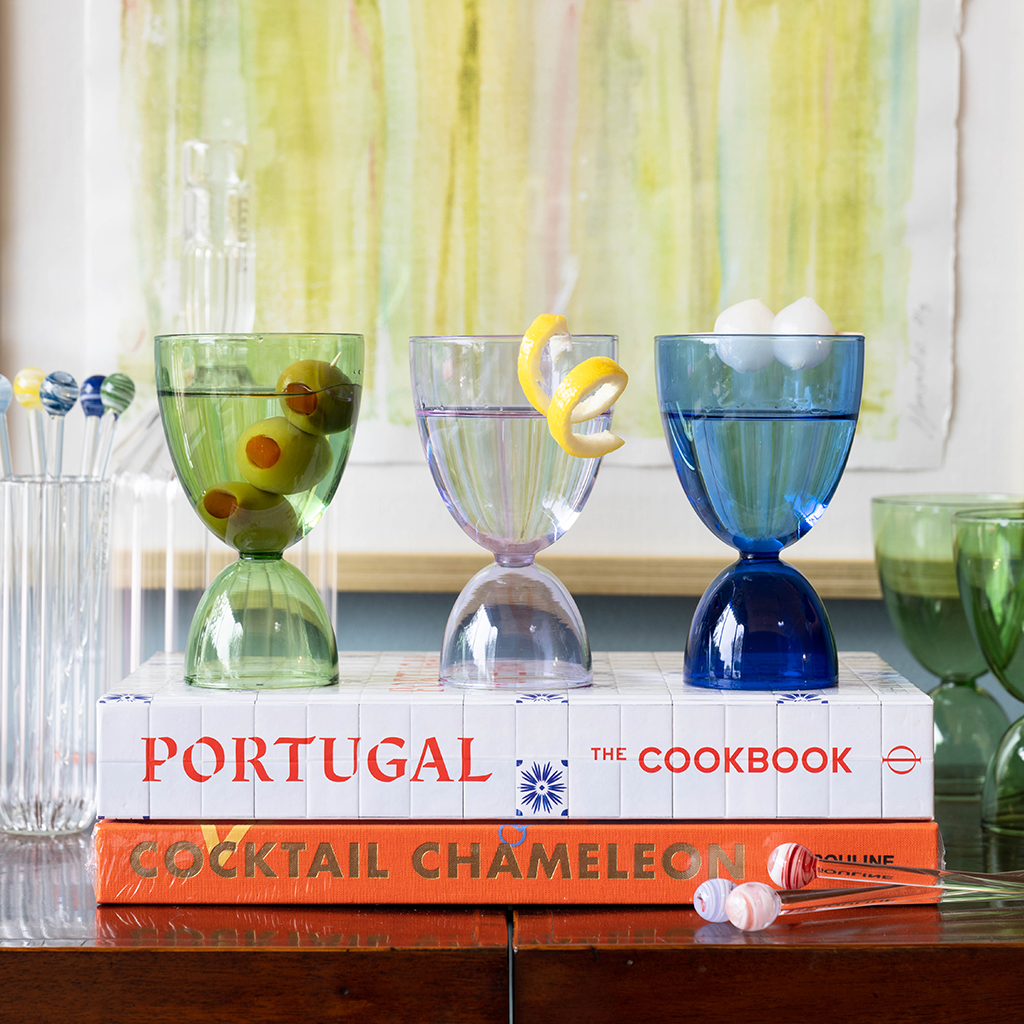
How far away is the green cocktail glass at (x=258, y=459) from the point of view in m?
0.60

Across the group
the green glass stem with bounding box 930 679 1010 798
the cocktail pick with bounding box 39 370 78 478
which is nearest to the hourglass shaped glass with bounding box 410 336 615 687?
the cocktail pick with bounding box 39 370 78 478

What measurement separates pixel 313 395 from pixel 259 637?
0.13m

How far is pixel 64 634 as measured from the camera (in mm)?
760

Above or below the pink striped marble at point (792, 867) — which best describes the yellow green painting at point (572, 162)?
above

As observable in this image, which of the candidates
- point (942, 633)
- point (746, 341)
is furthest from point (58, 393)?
point (942, 633)

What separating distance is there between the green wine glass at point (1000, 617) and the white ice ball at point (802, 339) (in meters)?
0.24

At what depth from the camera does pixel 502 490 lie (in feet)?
2.00

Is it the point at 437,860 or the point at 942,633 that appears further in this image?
the point at 942,633

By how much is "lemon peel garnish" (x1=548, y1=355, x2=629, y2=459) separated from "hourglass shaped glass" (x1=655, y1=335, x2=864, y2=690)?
2.2 inches

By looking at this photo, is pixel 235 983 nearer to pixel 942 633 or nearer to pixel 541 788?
pixel 541 788

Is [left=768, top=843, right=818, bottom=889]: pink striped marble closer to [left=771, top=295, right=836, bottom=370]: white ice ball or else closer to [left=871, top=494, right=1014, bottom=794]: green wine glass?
[left=771, top=295, right=836, bottom=370]: white ice ball

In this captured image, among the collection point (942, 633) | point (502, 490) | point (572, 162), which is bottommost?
point (942, 633)

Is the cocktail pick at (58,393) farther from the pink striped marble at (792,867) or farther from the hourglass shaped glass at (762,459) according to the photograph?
the pink striped marble at (792,867)

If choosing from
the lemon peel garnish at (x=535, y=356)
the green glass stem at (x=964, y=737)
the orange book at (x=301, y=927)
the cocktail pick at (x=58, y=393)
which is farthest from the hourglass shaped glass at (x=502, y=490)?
the green glass stem at (x=964, y=737)
